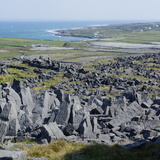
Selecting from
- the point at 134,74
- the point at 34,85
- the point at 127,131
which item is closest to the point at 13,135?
the point at 127,131

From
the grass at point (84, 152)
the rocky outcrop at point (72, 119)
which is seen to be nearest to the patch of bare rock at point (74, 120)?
the rocky outcrop at point (72, 119)

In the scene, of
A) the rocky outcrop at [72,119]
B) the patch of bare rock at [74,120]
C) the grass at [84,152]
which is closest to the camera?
the grass at [84,152]

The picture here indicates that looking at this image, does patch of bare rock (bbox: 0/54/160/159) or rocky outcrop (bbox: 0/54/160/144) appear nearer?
patch of bare rock (bbox: 0/54/160/159)

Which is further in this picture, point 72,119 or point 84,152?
point 72,119

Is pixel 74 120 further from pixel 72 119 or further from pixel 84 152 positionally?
pixel 84 152

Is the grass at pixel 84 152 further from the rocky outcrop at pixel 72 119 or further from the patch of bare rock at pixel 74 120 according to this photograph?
the rocky outcrop at pixel 72 119

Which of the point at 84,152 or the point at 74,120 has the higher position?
the point at 84,152

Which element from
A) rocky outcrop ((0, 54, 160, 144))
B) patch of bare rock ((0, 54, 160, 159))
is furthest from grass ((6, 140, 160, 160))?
rocky outcrop ((0, 54, 160, 144))

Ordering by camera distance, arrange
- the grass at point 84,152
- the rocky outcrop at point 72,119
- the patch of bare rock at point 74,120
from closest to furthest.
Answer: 1. the grass at point 84,152
2. the patch of bare rock at point 74,120
3. the rocky outcrop at point 72,119

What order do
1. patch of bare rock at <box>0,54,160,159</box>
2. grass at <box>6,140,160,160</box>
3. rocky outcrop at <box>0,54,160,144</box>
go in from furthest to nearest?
rocky outcrop at <box>0,54,160,144</box> < patch of bare rock at <box>0,54,160,159</box> < grass at <box>6,140,160,160</box>

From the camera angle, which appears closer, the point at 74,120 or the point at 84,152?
the point at 84,152

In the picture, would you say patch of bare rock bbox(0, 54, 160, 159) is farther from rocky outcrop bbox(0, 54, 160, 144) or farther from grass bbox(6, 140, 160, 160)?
grass bbox(6, 140, 160, 160)

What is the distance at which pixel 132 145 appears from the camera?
13859mm

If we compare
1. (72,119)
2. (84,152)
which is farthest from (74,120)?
(84,152)
